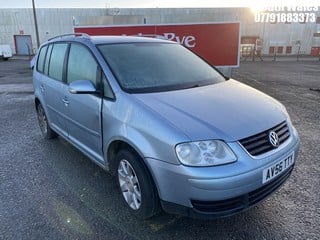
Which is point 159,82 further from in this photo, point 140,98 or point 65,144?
point 65,144

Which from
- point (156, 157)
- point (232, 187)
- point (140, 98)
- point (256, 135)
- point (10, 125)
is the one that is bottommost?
point (10, 125)

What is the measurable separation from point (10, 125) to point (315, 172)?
5.61 m

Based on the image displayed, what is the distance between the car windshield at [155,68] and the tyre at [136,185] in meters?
0.67

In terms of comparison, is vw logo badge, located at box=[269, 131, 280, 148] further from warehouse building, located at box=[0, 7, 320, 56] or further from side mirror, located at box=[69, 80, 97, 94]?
warehouse building, located at box=[0, 7, 320, 56]

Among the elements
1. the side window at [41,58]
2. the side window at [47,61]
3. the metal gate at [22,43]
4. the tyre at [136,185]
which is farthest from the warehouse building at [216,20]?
the tyre at [136,185]

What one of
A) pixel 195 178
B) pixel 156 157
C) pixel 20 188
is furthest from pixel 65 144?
pixel 195 178

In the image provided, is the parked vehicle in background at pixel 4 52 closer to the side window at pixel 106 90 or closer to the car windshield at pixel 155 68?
the car windshield at pixel 155 68

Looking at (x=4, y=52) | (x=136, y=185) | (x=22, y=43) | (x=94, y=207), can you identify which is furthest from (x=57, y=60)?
(x=22, y=43)

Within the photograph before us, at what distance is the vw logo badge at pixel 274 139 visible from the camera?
7.84ft

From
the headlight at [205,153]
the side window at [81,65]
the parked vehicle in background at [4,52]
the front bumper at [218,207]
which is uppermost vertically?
the side window at [81,65]

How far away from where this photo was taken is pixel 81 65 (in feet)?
11.2

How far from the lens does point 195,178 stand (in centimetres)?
210

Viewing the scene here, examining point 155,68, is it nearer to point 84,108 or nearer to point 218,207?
point 84,108

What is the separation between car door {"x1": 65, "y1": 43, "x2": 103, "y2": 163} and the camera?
3.04 m
